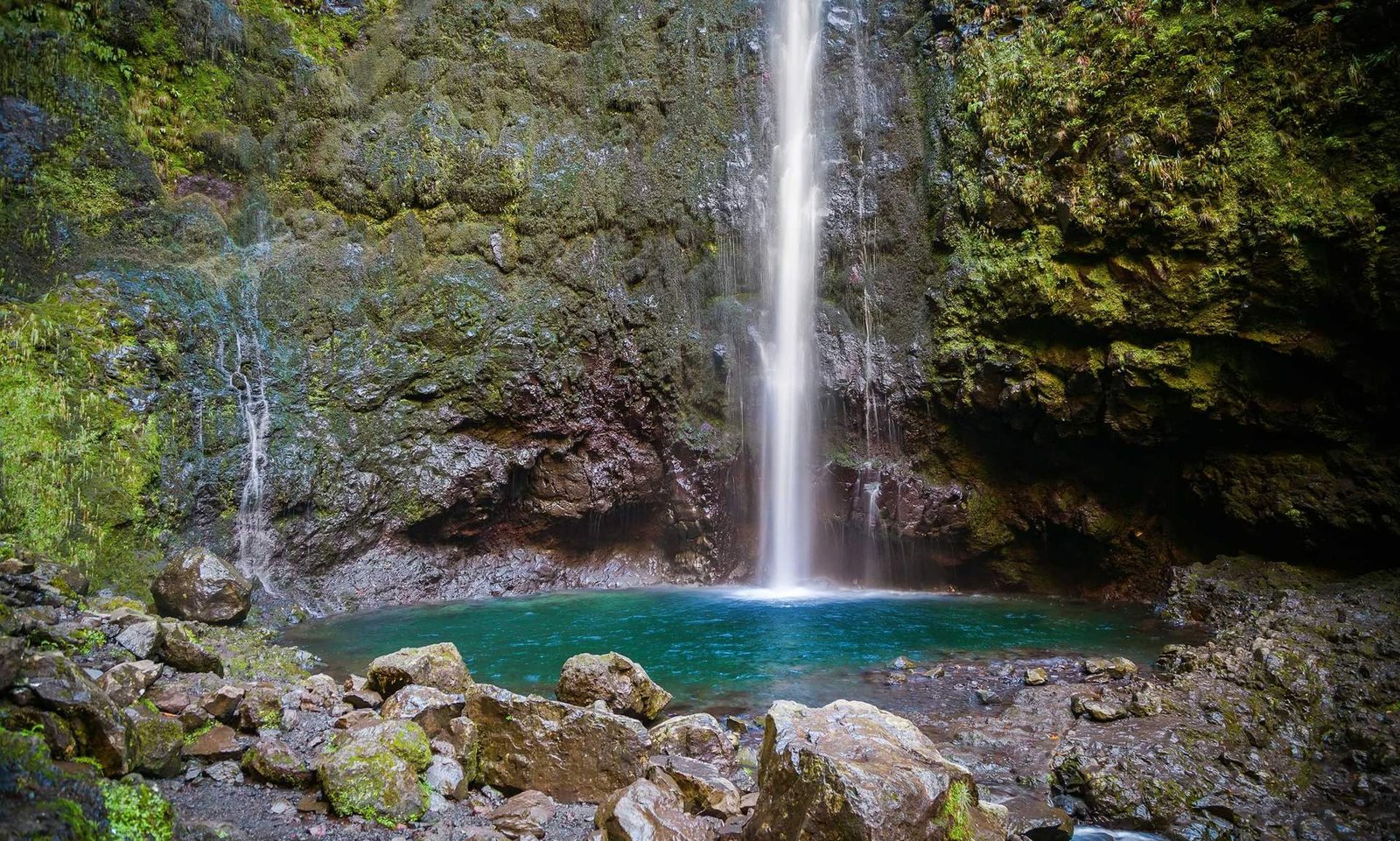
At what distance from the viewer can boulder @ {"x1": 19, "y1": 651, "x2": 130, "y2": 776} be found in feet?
13.2

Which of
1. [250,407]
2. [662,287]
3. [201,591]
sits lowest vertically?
[201,591]

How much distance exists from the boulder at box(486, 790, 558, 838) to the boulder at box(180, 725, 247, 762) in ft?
6.04

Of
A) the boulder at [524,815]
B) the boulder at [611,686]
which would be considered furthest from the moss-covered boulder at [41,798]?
the boulder at [611,686]

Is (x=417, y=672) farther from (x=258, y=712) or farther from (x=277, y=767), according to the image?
(x=277, y=767)

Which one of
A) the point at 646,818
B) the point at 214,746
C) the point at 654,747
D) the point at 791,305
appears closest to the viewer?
the point at 646,818

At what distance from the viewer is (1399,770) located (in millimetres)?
5809

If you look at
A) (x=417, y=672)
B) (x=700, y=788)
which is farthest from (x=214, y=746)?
(x=700, y=788)

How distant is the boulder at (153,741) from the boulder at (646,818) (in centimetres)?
272

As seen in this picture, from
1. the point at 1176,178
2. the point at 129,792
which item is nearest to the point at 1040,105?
the point at 1176,178

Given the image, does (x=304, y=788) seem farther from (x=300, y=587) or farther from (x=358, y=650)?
(x=300, y=587)

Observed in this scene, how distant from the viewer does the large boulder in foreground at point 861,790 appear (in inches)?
150

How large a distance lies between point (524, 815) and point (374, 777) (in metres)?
1.00

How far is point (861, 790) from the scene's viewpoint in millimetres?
3842

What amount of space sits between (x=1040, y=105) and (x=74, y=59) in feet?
64.0
